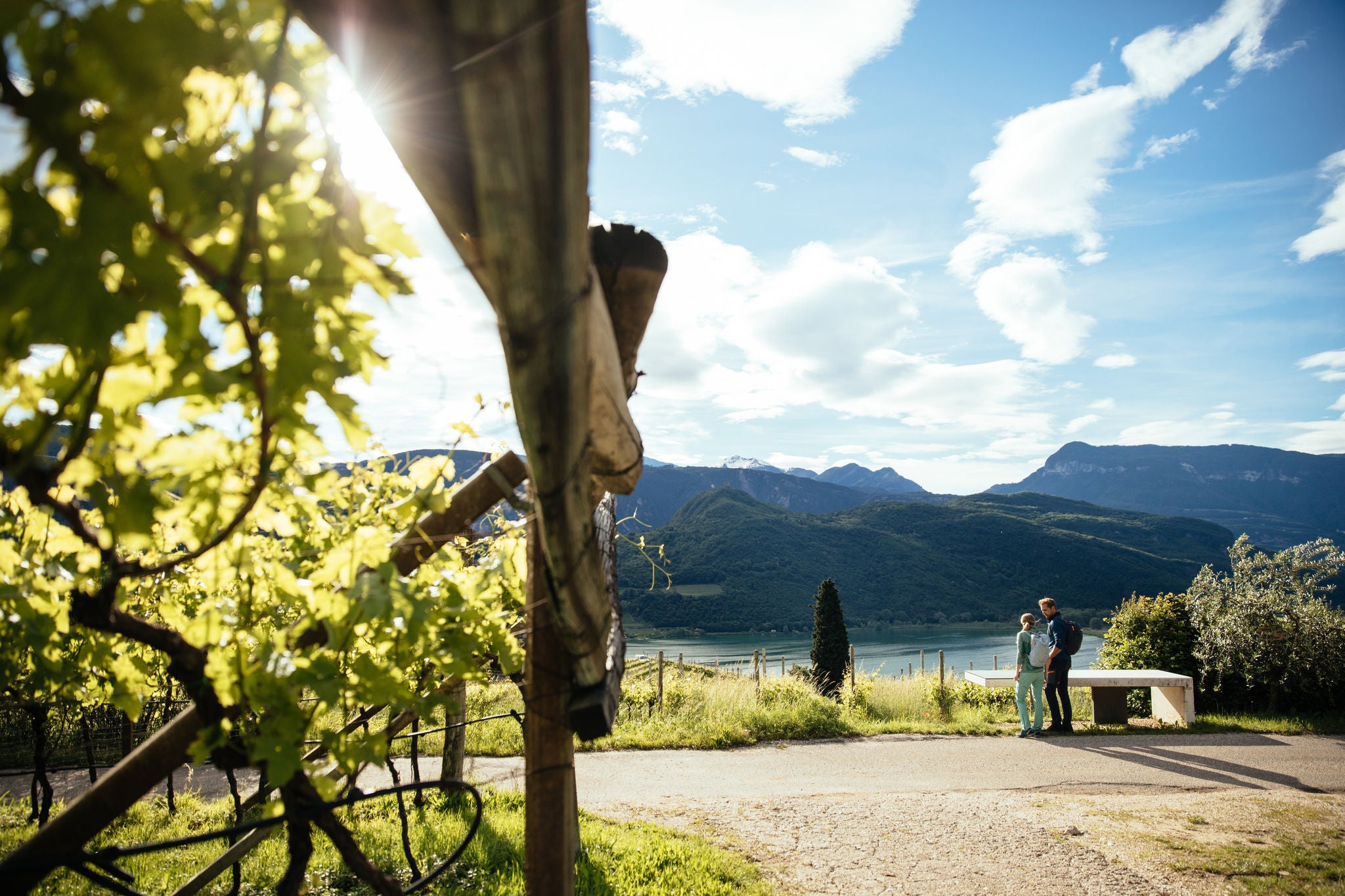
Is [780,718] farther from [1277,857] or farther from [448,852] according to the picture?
[448,852]

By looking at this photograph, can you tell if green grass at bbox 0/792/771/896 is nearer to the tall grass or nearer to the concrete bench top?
the tall grass

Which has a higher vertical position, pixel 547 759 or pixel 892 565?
pixel 547 759

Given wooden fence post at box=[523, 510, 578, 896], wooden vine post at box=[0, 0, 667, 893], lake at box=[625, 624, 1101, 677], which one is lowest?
lake at box=[625, 624, 1101, 677]

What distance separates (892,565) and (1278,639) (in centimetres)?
11416

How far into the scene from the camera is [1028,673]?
342 inches

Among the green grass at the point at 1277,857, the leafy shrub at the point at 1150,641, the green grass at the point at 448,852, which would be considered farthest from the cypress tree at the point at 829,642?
the green grass at the point at 448,852

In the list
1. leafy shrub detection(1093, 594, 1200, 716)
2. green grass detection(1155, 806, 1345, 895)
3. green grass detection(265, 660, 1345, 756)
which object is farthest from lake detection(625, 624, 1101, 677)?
green grass detection(1155, 806, 1345, 895)

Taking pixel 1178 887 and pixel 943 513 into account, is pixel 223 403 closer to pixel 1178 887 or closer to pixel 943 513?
pixel 1178 887

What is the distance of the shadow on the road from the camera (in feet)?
21.8

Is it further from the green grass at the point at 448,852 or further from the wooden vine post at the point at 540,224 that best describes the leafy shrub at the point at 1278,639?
the wooden vine post at the point at 540,224

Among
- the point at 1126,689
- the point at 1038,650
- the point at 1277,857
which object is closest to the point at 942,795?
the point at 1277,857

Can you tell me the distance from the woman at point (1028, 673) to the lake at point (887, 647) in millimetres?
36785

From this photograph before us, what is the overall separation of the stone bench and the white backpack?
1.18 m

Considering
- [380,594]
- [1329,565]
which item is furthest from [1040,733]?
[380,594]
